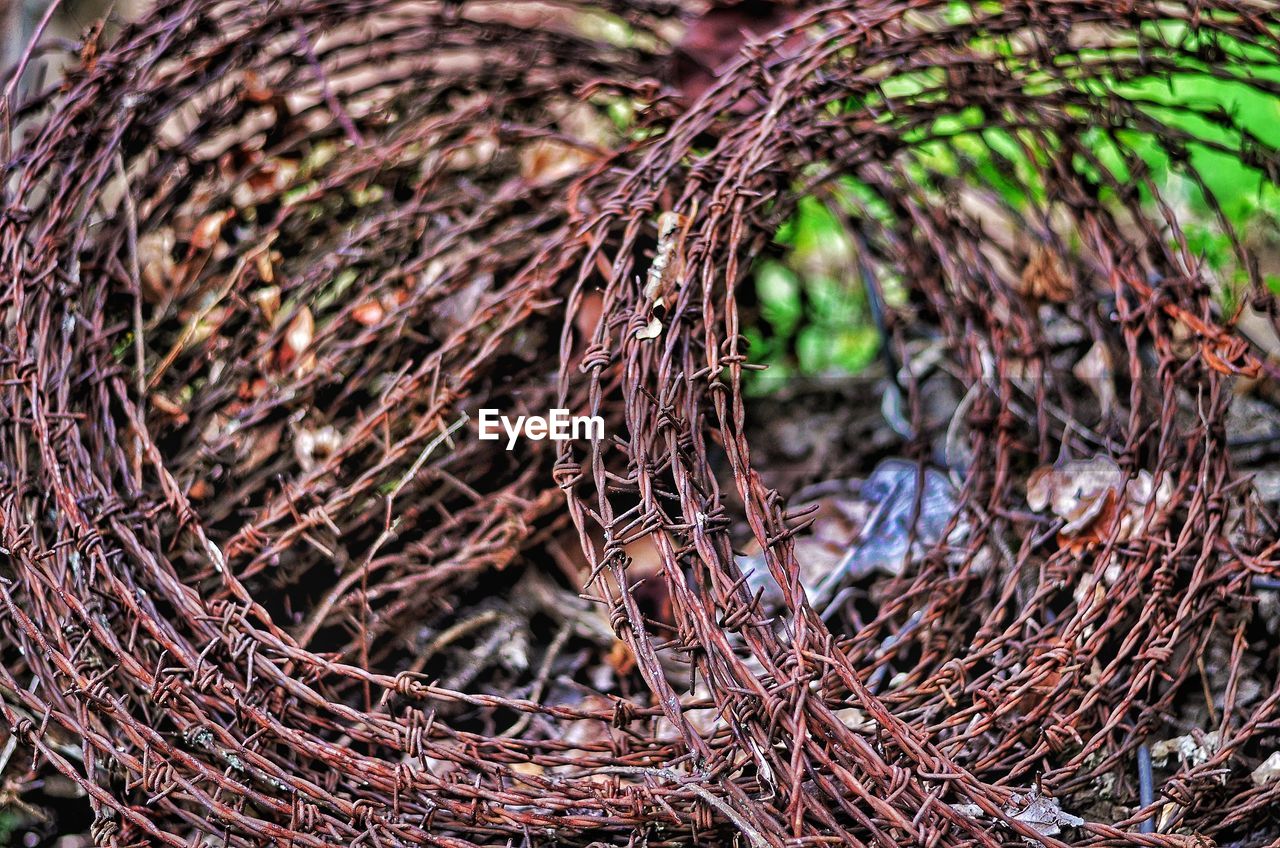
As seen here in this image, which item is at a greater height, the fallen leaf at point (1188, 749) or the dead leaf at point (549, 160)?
the dead leaf at point (549, 160)

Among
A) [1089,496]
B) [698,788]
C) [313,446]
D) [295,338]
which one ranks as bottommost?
[1089,496]

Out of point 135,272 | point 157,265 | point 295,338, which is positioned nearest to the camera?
point 135,272

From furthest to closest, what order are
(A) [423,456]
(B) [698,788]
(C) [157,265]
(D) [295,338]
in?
(C) [157,265] < (D) [295,338] < (A) [423,456] < (B) [698,788]

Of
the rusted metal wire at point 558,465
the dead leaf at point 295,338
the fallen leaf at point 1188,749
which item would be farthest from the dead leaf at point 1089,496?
the dead leaf at point 295,338

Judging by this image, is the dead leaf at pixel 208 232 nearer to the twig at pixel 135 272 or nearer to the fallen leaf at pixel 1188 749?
the twig at pixel 135 272

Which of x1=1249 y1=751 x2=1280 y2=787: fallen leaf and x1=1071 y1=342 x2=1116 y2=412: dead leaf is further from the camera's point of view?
x1=1071 y1=342 x2=1116 y2=412: dead leaf

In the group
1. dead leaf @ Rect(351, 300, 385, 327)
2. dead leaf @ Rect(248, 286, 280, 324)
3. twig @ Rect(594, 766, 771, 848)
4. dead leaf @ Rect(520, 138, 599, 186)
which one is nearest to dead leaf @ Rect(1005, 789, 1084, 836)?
twig @ Rect(594, 766, 771, 848)

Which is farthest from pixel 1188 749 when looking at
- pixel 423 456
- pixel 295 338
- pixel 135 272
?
pixel 135 272

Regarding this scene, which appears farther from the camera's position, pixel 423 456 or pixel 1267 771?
pixel 423 456

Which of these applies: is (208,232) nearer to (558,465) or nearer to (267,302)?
(267,302)

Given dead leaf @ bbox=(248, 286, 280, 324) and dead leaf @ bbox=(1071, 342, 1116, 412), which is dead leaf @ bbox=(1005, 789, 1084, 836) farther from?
dead leaf @ bbox=(248, 286, 280, 324)
